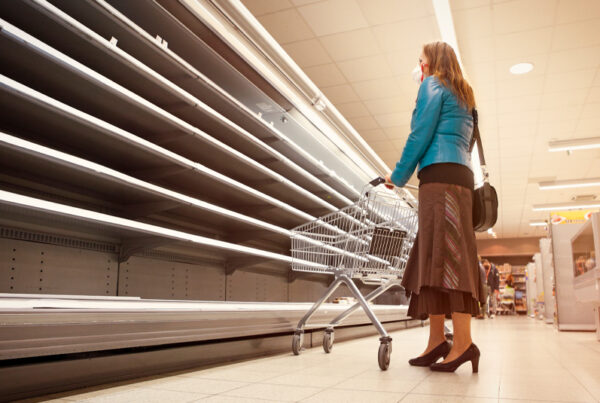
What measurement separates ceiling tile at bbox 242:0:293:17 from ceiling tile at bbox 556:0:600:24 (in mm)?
2575

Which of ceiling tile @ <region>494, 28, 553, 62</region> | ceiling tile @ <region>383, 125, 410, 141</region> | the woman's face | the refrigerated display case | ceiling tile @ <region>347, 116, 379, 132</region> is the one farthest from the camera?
ceiling tile @ <region>383, 125, 410, 141</region>

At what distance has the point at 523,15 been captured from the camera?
462 cm

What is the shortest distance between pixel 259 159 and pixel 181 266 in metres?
1.02

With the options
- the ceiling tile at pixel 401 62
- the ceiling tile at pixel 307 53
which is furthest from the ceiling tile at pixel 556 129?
the ceiling tile at pixel 307 53

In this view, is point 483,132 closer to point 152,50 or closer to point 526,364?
point 526,364

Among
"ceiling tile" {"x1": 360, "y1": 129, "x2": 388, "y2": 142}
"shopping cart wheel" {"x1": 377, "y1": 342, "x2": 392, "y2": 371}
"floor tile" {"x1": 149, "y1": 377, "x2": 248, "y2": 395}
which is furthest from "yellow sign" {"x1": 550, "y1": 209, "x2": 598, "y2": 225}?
"floor tile" {"x1": 149, "y1": 377, "x2": 248, "y2": 395}

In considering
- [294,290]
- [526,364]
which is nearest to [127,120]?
[526,364]

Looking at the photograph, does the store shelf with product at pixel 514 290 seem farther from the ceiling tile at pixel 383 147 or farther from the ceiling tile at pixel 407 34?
the ceiling tile at pixel 407 34

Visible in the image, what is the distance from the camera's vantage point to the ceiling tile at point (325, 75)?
5.68 meters

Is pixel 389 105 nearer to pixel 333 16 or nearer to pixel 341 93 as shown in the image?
pixel 341 93

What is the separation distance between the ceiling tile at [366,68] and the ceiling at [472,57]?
0.04ft

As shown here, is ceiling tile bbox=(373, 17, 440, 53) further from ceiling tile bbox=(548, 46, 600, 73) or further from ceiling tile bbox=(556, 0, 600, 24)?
ceiling tile bbox=(548, 46, 600, 73)

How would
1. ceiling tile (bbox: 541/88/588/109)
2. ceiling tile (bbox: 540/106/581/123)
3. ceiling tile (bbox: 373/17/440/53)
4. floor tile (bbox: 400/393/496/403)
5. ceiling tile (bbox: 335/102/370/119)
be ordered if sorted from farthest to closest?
ceiling tile (bbox: 540/106/581/123) < ceiling tile (bbox: 335/102/370/119) < ceiling tile (bbox: 541/88/588/109) < ceiling tile (bbox: 373/17/440/53) < floor tile (bbox: 400/393/496/403)

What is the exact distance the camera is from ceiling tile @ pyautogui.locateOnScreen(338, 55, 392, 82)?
552 cm
